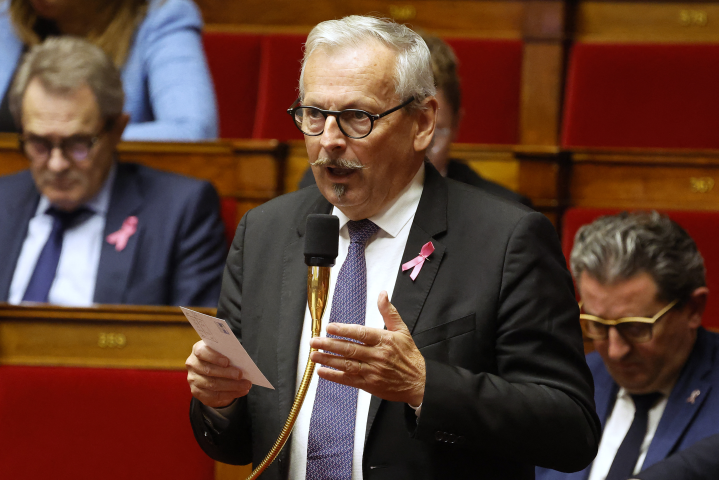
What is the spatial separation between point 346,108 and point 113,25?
115cm

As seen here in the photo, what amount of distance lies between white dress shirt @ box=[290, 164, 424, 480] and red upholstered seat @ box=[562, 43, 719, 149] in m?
1.02

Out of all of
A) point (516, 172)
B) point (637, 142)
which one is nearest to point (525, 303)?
point (516, 172)

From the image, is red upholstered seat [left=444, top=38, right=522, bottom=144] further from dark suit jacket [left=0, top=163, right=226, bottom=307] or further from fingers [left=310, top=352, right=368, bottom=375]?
fingers [left=310, top=352, right=368, bottom=375]

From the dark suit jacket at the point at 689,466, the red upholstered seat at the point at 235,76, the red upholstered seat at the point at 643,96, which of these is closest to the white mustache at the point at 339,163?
the dark suit jacket at the point at 689,466

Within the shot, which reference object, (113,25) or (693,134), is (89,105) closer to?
(113,25)

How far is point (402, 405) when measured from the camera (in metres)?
0.67

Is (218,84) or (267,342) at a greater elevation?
(218,84)

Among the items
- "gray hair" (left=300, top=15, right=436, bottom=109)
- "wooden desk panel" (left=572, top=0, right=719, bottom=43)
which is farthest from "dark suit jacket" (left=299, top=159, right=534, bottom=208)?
"wooden desk panel" (left=572, top=0, right=719, bottom=43)

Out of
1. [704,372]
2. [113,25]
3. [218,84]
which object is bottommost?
[704,372]

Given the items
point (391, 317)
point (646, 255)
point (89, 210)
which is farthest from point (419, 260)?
point (89, 210)

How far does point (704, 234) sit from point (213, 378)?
0.99m

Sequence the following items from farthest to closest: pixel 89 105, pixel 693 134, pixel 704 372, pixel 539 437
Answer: pixel 693 134, pixel 89 105, pixel 704 372, pixel 539 437

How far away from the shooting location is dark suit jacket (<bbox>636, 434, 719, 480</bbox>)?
84cm

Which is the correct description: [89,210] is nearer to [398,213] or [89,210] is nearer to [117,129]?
[117,129]
